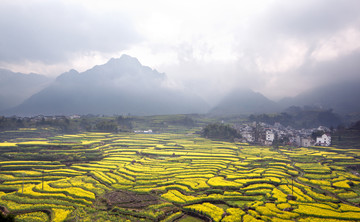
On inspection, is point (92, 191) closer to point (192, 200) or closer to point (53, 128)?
point (192, 200)

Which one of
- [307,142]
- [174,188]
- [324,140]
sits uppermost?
[324,140]

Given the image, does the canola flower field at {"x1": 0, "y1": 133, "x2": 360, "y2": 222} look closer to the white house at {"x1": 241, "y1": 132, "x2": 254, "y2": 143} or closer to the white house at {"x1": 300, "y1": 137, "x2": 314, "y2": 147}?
the white house at {"x1": 300, "y1": 137, "x2": 314, "y2": 147}

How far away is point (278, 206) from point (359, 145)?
63.6m

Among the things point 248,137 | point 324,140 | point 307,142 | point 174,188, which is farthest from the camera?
point 248,137

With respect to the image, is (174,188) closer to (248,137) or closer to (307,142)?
(248,137)

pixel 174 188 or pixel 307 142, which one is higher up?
pixel 307 142

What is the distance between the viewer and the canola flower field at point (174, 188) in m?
21.9

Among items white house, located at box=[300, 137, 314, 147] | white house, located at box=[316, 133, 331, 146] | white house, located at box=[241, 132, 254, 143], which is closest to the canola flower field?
white house, located at box=[316, 133, 331, 146]

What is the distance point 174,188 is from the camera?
29.0 meters

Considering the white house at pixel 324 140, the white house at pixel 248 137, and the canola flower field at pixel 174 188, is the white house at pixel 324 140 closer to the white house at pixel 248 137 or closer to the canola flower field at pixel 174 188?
the white house at pixel 248 137

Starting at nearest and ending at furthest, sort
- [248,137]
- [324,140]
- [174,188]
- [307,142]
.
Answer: [174,188]
[324,140]
[307,142]
[248,137]

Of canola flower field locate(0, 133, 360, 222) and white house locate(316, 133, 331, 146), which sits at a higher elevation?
white house locate(316, 133, 331, 146)

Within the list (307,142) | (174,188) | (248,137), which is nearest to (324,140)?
(307,142)

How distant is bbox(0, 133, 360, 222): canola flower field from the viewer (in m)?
21.9
